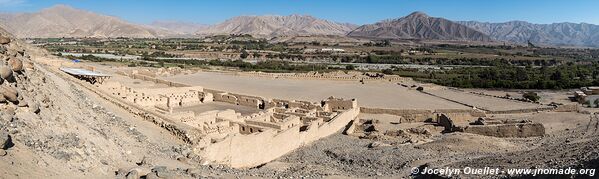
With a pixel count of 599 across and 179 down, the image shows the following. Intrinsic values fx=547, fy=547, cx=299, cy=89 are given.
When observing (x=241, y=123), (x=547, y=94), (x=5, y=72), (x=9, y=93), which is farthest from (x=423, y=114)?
(x=547, y=94)

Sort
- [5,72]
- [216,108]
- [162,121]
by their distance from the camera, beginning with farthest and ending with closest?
[216,108] < [162,121] < [5,72]

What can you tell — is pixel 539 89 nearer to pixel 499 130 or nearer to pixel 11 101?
pixel 499 130

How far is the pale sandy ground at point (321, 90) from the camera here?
117 ft

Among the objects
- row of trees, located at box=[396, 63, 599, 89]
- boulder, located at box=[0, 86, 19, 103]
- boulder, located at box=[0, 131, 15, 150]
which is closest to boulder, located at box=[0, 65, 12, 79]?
boulder, located at box=[0, 86, 19, 103]

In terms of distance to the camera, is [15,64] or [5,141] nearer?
[5,141]

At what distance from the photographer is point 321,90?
42500 millimetres

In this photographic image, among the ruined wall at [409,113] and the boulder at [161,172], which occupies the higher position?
the boulder at [161,172]

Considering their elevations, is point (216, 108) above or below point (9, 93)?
below

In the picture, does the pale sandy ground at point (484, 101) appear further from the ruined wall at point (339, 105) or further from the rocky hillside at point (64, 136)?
the rocky hillside at point (64, 136)

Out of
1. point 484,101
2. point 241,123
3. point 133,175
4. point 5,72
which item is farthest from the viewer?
point 484,101

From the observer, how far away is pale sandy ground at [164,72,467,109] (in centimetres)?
3569

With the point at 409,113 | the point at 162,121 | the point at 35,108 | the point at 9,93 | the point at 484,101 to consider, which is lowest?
the point at 484,101

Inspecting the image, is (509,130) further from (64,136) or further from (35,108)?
(35,108)

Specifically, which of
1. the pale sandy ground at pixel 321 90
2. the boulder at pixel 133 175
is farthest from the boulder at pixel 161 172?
the pale sandy ground at pixel 321 90
